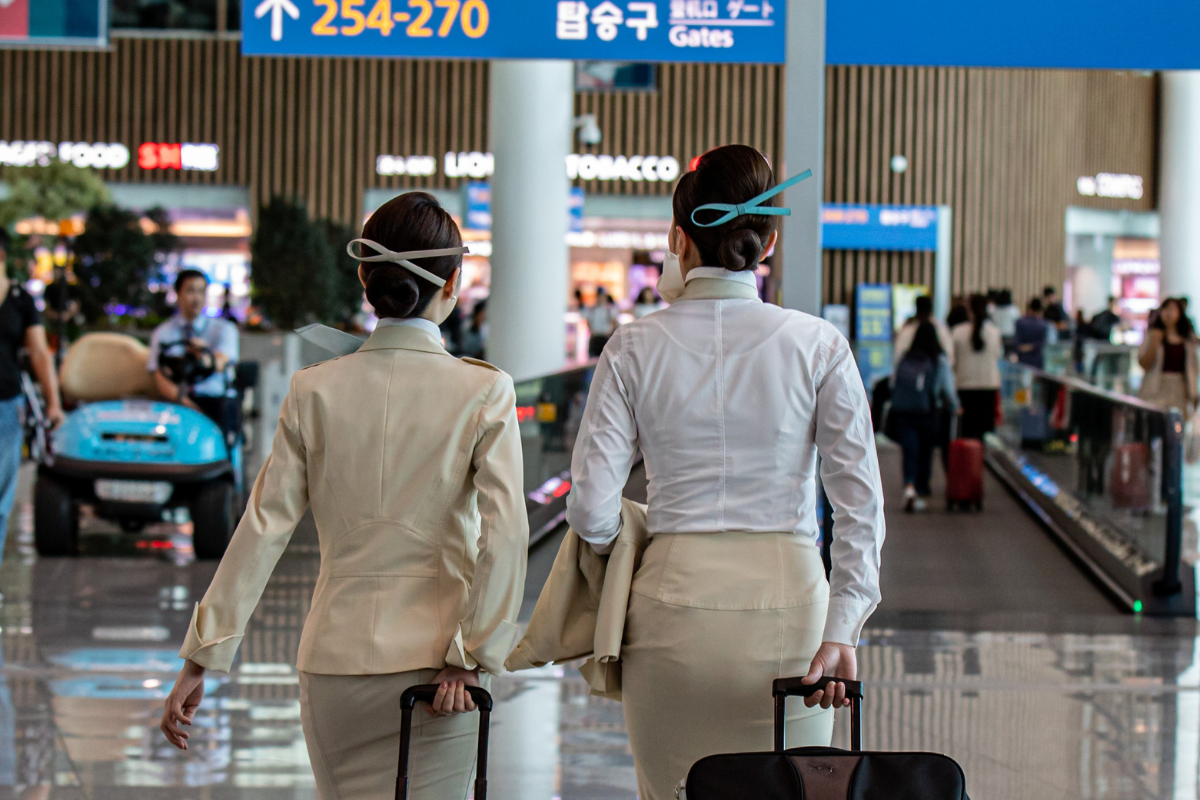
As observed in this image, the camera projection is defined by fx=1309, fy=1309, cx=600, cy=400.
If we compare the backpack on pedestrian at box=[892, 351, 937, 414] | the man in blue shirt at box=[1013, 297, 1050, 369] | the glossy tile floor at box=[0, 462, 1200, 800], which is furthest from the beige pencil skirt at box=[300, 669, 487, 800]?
the man in blue shirt at box=[1013, 297, 1050, 369]

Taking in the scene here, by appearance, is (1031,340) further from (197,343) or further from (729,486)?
(729,486)

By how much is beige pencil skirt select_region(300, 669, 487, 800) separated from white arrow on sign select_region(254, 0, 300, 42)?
13.3ft

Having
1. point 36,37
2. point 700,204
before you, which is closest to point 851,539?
point 700,204

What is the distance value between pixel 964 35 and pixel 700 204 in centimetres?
352

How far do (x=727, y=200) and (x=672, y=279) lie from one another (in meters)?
0.22

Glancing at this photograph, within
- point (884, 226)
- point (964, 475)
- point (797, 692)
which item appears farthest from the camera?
point (884, 226)

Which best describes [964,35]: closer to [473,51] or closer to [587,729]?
[473,51]

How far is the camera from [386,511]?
6.84 ft

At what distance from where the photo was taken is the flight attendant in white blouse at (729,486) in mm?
2082

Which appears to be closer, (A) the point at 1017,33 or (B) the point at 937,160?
(A) the point at 1017,33

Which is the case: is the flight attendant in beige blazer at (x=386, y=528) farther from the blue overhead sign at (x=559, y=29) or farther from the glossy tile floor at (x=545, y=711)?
the blue overhead sign at (x=559, y=29)

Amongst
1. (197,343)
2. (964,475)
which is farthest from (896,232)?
(197,343)

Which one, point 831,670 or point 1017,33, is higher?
point 1017,33

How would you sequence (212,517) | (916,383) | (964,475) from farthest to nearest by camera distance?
(964,475), (916,383), (212,517)
